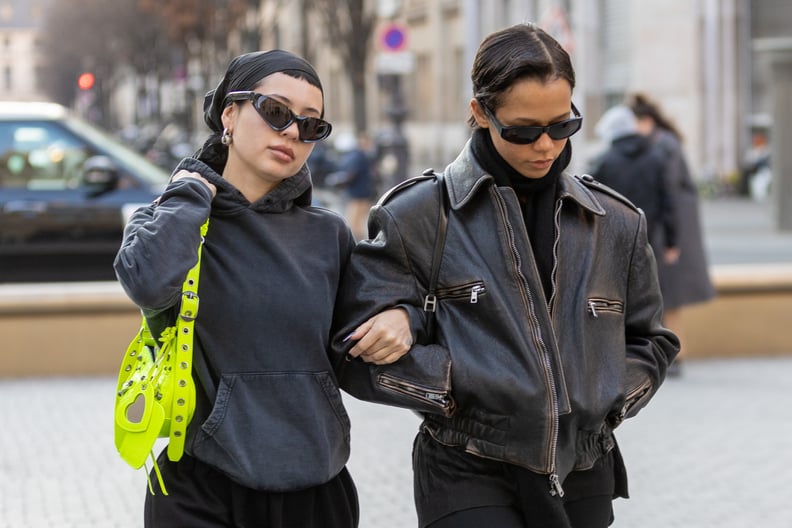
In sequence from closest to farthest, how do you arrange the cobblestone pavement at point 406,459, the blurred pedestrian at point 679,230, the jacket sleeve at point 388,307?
the jacket sleeve at point 388,307 < the cobblestone pavement at point 406,459 < the blurred pedestrian at point 679,230

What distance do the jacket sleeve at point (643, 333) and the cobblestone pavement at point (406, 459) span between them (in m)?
2.86

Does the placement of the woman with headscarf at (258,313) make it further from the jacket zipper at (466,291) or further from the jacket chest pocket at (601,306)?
the jacket chest pocket at (601,306)

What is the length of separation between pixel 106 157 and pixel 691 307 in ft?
14.5

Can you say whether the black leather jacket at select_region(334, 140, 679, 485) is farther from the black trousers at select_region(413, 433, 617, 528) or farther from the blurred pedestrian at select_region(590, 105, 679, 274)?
the blurred pedestrian at select_region(590, 105, 679, 274)

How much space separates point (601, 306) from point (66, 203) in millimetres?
8027

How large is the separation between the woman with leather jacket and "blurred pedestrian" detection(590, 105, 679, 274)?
6010mm

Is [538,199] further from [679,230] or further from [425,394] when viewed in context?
[679,230]

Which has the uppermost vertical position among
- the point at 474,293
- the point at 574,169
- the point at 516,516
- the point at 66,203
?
the point at 474,293

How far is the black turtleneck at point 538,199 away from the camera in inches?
127

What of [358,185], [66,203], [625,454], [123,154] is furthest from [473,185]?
[358,185]

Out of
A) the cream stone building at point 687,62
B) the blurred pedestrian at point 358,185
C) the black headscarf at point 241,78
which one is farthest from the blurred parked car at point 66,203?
the cream stone building at point 687,62

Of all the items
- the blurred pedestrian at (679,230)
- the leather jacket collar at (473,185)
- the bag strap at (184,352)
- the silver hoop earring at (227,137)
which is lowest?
the blurred pedestrian at (679,230)

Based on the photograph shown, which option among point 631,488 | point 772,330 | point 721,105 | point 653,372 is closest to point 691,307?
point 772,330

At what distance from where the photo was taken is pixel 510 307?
3148mm
